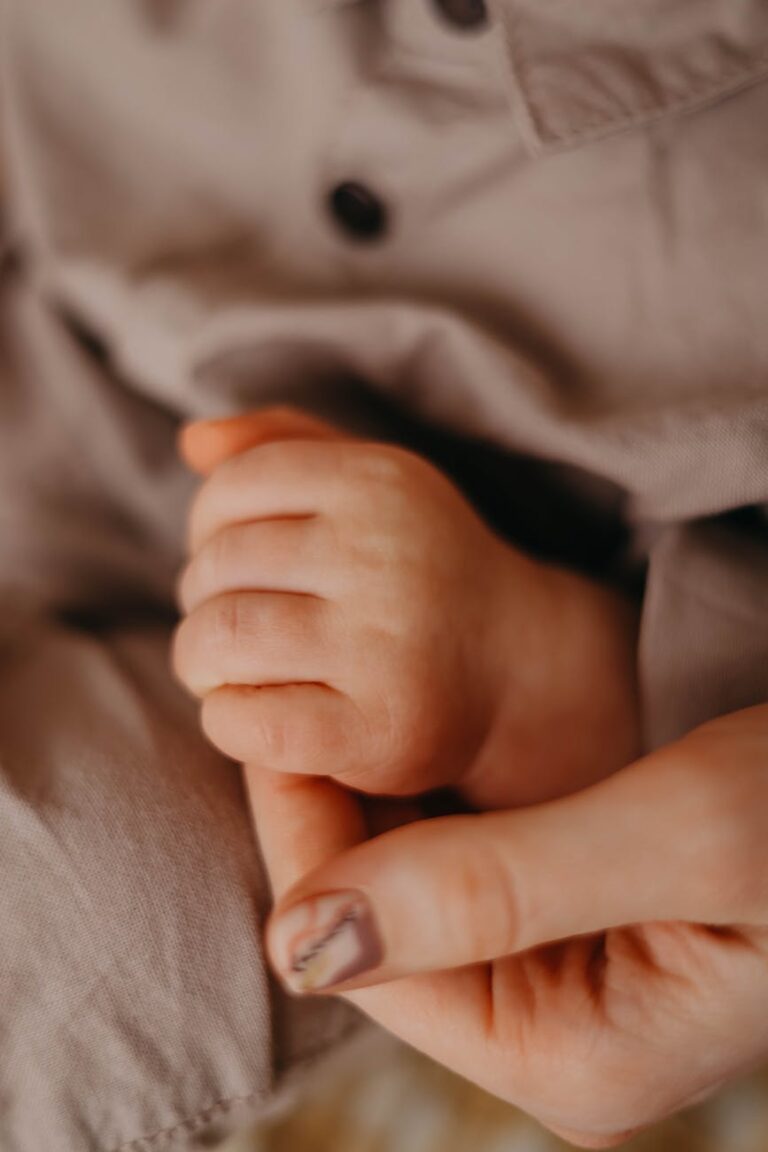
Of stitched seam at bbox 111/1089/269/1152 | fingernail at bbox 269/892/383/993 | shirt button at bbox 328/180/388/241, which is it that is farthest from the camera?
shirt button at bbox 328/180/388/241

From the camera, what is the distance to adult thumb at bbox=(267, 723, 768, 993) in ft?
1.03

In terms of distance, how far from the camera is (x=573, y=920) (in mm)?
327

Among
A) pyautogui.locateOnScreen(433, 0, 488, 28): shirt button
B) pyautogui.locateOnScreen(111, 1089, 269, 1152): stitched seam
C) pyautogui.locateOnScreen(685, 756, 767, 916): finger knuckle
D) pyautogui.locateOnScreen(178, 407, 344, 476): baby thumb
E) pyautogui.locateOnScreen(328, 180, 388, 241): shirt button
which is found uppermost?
pyautogui.locateOnScreen(433, 0, 488, 28): shirt button

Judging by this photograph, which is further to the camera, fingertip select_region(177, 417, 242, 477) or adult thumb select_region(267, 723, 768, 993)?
fingertip select_region(177, 417, 242, 477)

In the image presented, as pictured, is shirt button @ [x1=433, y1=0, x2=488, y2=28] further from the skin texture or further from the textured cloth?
the skin texture

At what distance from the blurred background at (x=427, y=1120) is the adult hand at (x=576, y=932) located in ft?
0.91

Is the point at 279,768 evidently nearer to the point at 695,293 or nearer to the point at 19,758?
the point at 19,758

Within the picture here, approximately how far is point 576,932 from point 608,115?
1.24ft

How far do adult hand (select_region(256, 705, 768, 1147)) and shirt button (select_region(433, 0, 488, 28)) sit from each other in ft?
1.26

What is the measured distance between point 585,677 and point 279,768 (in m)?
0.16

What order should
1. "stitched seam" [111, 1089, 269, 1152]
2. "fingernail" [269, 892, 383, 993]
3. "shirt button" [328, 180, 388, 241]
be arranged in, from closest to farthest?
"fingernail" [269, 892, 383, 993] → "stitched seam" [111, 1089, 269, 1152] → "shirt button" [328, 180, 388, 241]

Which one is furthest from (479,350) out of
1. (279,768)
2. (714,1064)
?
(714,1064)

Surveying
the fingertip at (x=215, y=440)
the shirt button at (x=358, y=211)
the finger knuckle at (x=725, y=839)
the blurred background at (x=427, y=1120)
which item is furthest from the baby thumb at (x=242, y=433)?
the blurred background at (x=427, y=1120)

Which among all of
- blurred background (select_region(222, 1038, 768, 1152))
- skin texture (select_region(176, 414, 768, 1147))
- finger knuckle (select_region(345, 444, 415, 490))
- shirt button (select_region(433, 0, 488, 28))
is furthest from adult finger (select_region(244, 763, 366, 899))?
shirt button (select_region(433, 0, 488, 28))
